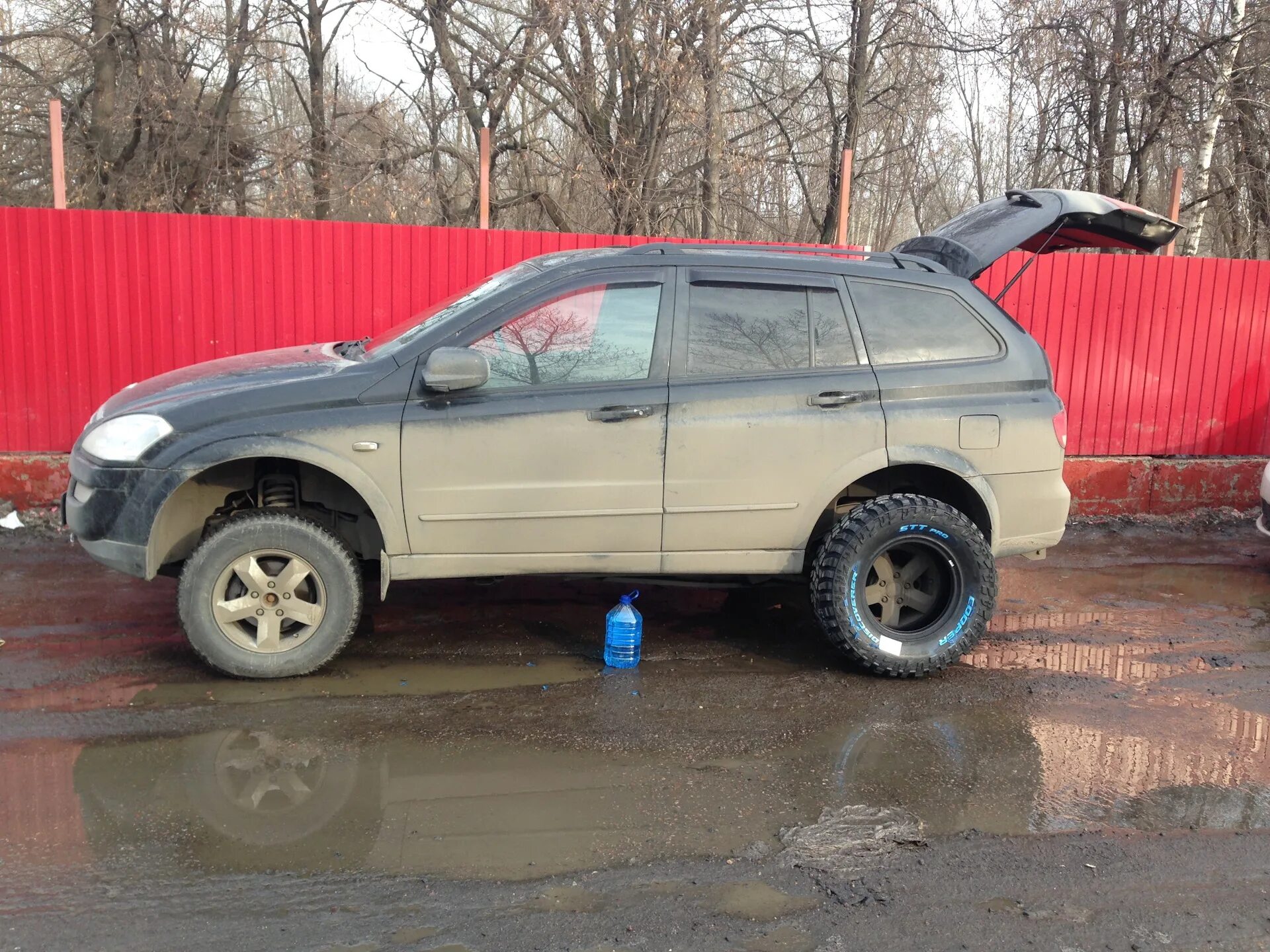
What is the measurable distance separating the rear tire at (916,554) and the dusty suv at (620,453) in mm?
13

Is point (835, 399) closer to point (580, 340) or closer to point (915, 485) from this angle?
point (915, 485)

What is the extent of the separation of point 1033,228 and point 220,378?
4.11 meters

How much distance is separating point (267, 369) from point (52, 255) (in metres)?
3.67

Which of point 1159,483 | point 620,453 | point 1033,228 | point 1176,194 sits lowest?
point 1159,483

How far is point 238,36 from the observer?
13641 millimetres

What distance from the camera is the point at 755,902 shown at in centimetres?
298

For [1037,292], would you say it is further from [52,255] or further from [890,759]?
[52,255]

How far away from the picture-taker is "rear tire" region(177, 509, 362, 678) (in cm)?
442

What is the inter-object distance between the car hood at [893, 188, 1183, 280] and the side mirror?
99.1 inches

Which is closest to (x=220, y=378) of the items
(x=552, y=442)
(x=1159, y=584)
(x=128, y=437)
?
(x=128, y=437)

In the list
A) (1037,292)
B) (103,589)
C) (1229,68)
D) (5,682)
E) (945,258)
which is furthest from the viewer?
(1229,68)

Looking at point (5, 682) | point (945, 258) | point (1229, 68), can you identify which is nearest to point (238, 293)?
point (5, 682)

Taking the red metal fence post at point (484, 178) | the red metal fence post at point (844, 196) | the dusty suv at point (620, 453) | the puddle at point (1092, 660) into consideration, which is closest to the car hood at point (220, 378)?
the dusty suv at point (620, 453)

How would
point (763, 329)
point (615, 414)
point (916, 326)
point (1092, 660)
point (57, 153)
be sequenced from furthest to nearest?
1. point (57, 153)
2. point (1092, 660)
3. point (916, 326)
4. point (763, 329)
5. point (615, 414)
